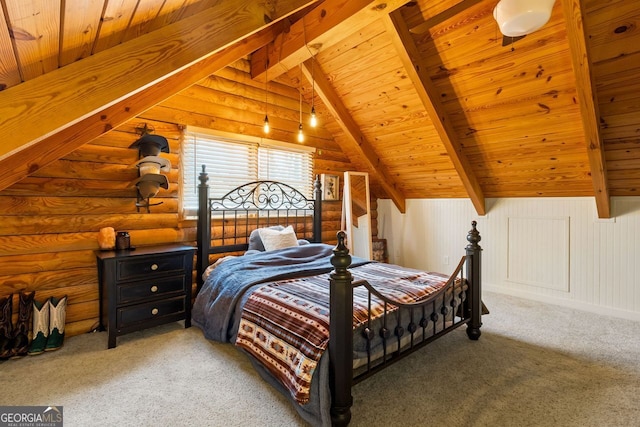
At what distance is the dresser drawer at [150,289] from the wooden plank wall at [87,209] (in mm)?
565

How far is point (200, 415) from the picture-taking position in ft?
5.75

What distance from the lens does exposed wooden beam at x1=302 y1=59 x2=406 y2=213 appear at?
3914 mm

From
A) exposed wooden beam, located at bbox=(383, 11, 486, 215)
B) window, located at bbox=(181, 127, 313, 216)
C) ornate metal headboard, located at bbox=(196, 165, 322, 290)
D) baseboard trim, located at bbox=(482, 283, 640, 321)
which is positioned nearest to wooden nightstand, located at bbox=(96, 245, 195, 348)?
ornate metal headboard, located at bbox=(196, 165, 322, 290)

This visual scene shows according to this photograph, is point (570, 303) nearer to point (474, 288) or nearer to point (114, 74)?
point (474, 288)

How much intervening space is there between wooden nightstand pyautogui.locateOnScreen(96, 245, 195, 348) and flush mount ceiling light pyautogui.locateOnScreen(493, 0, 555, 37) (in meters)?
3.01

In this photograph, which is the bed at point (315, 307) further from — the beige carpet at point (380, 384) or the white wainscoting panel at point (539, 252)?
the white wainscoting panel at point (539, 252)

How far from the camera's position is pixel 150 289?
2.70 m

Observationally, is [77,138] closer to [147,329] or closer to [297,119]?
[147,329]

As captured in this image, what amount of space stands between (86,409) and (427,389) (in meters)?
2.07

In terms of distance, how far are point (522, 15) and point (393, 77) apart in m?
1.77

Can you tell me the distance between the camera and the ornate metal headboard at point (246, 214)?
332 cm

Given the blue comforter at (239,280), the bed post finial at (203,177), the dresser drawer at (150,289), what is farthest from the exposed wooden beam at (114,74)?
the blue comforter at (239,280)

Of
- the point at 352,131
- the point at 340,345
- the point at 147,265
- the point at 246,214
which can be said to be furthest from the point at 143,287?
the point at 352,131

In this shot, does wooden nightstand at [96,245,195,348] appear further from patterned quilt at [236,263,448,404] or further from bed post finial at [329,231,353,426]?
bed post finial at [329,231,353,426]
